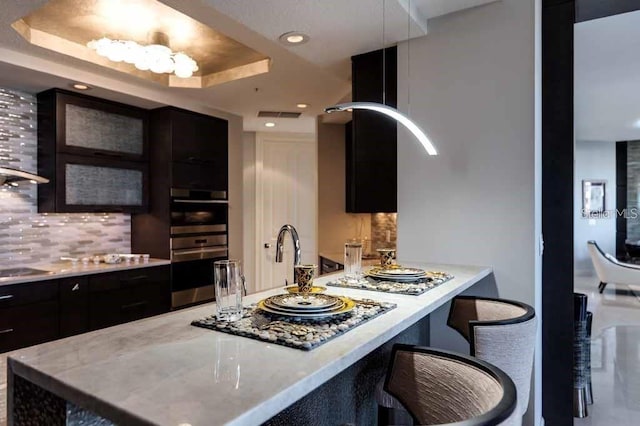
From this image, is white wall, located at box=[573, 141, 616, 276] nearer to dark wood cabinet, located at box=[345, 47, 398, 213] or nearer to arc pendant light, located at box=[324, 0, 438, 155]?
dark wood cabinet, located at box=[345, 47, 398, 213]

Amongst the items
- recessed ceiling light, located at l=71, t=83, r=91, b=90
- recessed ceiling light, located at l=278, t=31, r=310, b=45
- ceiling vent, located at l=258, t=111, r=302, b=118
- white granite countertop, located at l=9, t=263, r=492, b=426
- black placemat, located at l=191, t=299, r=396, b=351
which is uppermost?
ceiling vent, located at l=258, t=111, r=302, b=118

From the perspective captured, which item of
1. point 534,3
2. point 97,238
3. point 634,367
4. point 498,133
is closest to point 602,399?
point 634,367

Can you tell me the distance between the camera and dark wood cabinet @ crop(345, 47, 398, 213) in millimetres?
2834

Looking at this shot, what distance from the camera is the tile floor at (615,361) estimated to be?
2.81 m

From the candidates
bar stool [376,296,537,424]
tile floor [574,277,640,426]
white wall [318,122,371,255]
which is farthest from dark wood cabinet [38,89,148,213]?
tile floor [574,277,640,426]

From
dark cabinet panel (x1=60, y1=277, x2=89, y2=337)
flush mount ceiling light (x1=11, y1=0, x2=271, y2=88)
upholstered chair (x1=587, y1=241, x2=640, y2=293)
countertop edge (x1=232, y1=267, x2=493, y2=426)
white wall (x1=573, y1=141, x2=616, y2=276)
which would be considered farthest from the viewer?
white wall (x1=573, y1=141, x2=616, y2=276)

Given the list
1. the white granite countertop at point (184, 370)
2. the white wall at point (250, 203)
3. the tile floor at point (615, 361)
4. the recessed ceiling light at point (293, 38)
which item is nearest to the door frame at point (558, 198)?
the tile floor at point (615, 361)

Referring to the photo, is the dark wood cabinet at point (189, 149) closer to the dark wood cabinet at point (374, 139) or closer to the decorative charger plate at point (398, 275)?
the dark wood cabinet at point (374, 139)

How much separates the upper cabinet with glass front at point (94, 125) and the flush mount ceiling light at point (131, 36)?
1.89ft

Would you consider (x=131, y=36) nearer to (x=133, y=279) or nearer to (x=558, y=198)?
(x=133, y=279)

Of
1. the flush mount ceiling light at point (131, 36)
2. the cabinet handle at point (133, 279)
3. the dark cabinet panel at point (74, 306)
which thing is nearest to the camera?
the flush mount ceiling light at point (131, 36)

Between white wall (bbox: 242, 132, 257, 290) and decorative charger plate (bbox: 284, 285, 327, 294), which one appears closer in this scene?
decorative charger plate (bbox: 284, 285, 327, 294)

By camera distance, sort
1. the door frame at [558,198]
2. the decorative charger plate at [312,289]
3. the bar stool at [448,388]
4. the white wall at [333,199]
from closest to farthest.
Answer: the bar stool at [448,388], the decorative charger plate at [312,289], the door frame at [558,198], the white wall at [333,199]

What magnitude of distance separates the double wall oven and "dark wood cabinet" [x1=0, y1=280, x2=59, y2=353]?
3.73 feet
